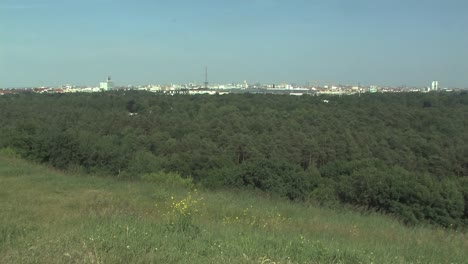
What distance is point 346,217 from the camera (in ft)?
32.9

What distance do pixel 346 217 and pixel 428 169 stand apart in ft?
132

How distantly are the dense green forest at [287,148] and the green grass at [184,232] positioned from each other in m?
3.83

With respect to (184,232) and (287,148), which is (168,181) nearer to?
(184,232)

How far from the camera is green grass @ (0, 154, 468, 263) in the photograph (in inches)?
192

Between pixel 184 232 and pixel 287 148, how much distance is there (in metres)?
48.2

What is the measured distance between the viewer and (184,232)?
6.14 m

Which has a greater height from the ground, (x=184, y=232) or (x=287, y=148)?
(x=184, y=232)

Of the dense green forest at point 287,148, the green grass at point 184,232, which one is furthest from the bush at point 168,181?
the green grass at point 184,232

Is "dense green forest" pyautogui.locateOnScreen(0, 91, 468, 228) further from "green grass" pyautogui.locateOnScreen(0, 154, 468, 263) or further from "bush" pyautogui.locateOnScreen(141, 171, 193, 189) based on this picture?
"green grass" pyautogui.locateOnScreen(0, 154, 468, 263)

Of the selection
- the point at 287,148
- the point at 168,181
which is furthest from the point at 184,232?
the point at 287,148

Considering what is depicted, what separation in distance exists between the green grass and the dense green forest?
3831 mm

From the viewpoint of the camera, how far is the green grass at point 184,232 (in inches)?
192

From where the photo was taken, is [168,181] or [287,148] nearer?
[168,181]

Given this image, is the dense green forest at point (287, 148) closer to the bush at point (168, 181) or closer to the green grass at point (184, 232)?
the bush at point (168, 181)
